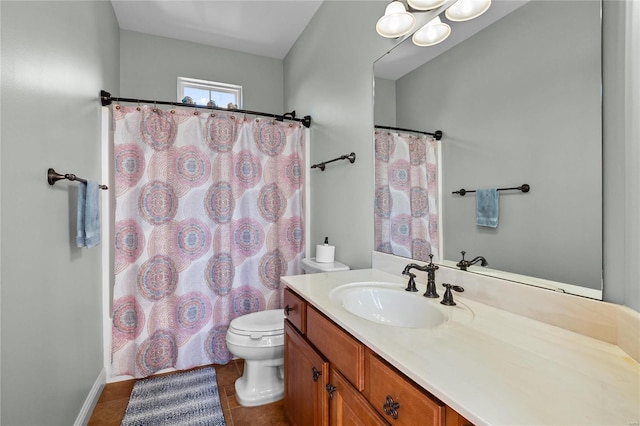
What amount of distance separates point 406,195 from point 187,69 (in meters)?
2.64

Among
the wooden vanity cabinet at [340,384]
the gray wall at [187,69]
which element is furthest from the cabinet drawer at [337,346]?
the gray wall at [187,69]

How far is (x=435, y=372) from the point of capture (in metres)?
0.66

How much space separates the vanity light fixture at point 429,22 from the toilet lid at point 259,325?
1.80 m

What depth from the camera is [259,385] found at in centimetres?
191

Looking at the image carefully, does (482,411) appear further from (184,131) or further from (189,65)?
(189,65)

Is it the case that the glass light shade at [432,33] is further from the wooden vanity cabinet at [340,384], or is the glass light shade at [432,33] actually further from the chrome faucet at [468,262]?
the wooden vanity cabinet at [340,384]

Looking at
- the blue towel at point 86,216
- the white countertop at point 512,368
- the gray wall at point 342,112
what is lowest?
the white countertop at point 512,368

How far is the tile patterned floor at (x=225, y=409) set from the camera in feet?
5.58

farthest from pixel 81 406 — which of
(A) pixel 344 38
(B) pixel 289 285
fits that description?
(A) pixel 344 38

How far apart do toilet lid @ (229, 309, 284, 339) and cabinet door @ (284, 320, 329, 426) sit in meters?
0.34

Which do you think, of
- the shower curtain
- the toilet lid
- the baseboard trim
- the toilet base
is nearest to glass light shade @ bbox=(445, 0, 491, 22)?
the shower curtain

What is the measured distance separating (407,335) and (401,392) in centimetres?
16

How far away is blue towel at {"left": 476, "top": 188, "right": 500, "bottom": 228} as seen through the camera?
3.62 feet

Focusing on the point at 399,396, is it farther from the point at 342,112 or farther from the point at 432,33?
the point at 342,112
